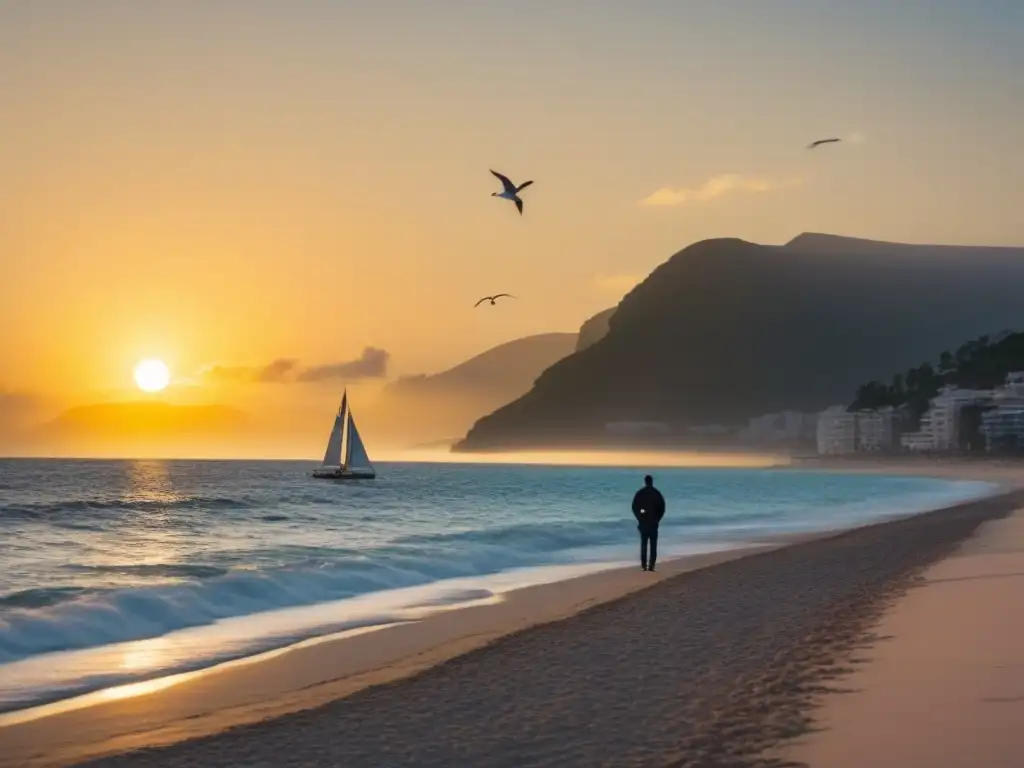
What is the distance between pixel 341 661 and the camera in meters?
15.4

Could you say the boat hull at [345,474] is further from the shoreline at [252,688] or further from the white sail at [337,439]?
the shoreline at [252,688]

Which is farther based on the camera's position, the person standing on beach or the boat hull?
the boat hull

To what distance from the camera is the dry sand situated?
8969 millimetres

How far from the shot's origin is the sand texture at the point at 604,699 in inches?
379

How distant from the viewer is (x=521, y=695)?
1205 cm

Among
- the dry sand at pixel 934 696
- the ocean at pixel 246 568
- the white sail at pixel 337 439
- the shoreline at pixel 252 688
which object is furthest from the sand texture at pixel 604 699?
the white sail at pixel 337 439

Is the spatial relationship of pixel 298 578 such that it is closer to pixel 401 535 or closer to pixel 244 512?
pixel 401 535

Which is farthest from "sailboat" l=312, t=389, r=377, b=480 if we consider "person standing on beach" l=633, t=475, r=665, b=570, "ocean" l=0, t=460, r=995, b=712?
"person standing on beach" l=633, t=475, r=665, b=570

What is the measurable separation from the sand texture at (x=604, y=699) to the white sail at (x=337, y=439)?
10745 cm

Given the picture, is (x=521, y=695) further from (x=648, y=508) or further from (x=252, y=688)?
(x=648, y=508)

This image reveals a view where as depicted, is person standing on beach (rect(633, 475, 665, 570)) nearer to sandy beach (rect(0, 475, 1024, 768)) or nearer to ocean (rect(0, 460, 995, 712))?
ocean (rect(0, 460, 995, 712))

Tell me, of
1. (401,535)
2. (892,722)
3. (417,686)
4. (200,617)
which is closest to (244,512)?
(401,535)

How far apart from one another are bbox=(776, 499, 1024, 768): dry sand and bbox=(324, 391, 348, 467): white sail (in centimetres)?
10877

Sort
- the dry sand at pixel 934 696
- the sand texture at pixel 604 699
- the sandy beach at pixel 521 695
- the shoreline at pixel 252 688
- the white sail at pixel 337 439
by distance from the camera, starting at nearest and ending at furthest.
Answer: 1. the dry sand at pixel 934 696
2. the sand texture at pixel 604 699
3. the sandy beach at pixel 521 695
4. the shoreline at pixel 252 688
5. the white sail at pixel 337 439
